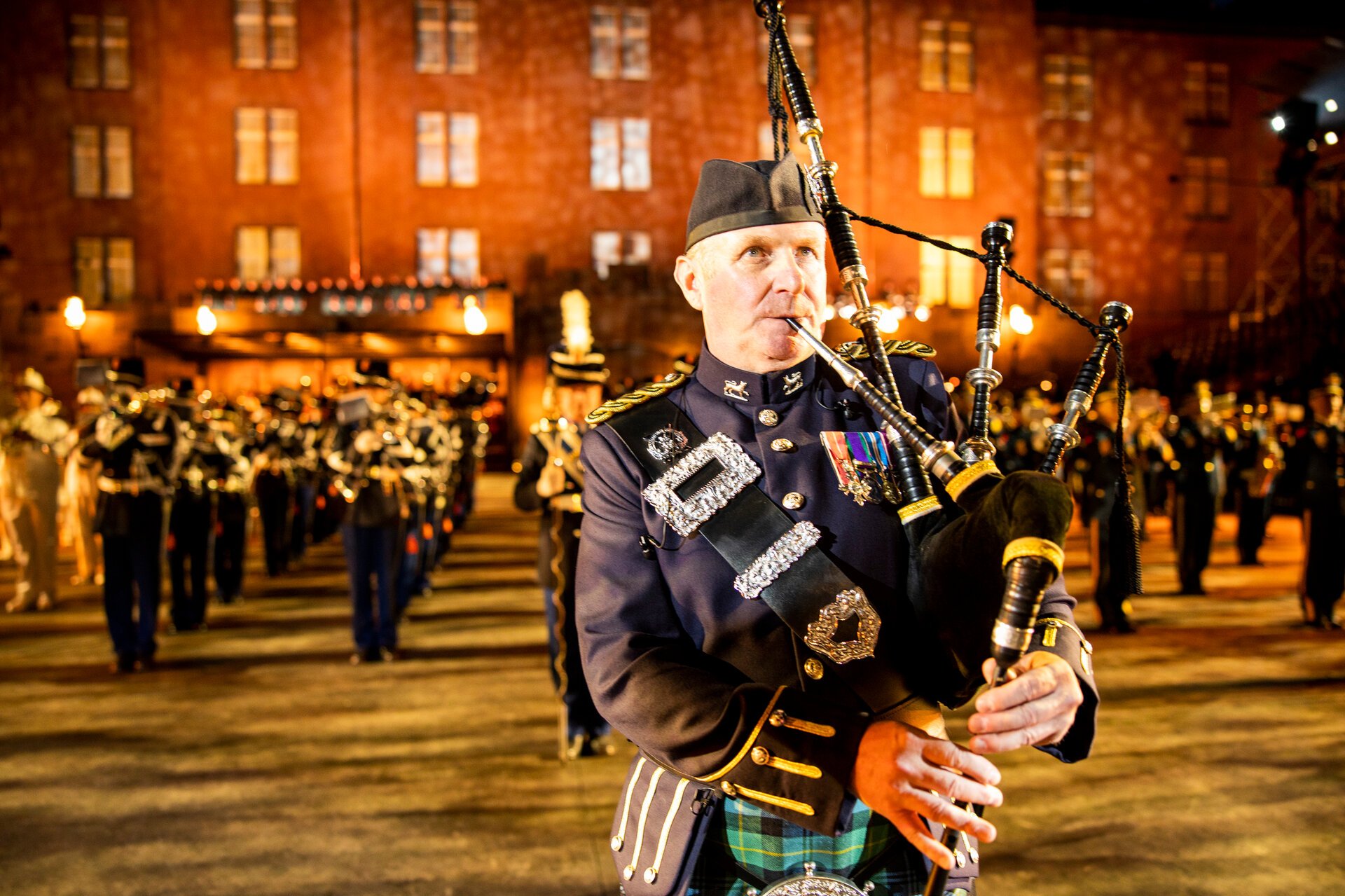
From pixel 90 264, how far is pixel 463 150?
12347 millimetres

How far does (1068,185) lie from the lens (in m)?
35.2

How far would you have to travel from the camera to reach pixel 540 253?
31.5 metres

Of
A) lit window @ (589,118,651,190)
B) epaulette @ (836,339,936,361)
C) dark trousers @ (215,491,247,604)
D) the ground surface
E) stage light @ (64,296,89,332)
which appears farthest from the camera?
lit window @ (589,118,651,190)

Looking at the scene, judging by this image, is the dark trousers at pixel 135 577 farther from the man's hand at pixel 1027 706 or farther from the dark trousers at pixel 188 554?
the man's hand at pixel 1027 706

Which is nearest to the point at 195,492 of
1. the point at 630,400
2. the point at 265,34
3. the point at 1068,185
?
the point at 630,400

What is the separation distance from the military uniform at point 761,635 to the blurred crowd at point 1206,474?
4.12 m

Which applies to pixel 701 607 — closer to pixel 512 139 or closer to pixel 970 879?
pixel 970 879

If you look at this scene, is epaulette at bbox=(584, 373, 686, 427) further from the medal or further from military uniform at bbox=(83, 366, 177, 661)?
military uniform at bbox=(83, 366, 177, 661)

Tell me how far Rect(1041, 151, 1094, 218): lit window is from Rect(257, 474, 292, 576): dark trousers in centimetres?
2949

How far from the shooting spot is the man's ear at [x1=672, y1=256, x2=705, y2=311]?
2.14m

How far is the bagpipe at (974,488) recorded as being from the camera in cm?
137

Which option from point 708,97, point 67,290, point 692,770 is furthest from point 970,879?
point 67,290

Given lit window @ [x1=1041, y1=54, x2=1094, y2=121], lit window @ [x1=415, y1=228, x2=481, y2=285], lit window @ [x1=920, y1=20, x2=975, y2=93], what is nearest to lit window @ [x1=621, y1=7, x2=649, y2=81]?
lit window @ [x1=415, y1=228, x2=481, y2=285]

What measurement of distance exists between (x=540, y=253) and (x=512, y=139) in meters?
3.94
